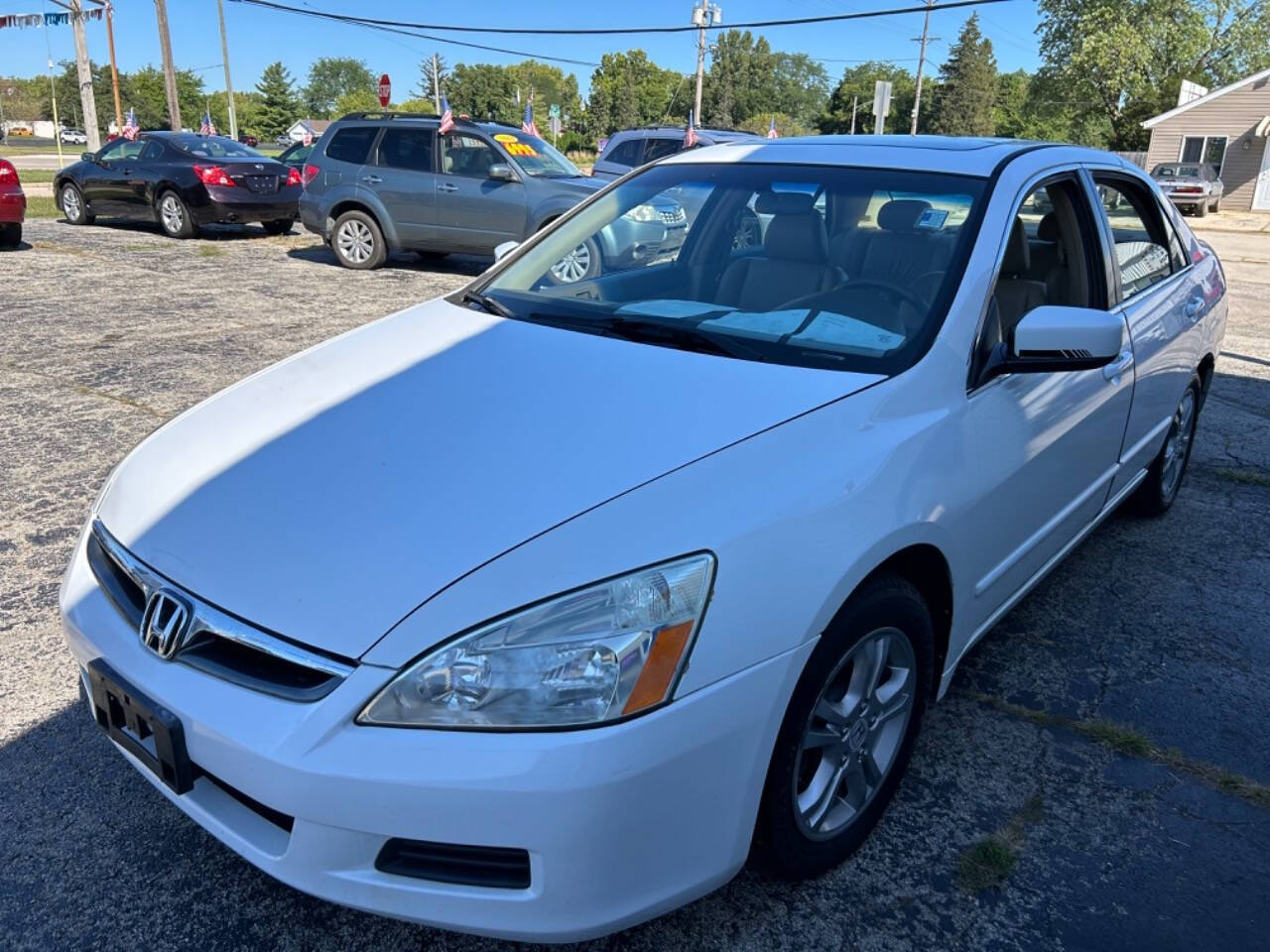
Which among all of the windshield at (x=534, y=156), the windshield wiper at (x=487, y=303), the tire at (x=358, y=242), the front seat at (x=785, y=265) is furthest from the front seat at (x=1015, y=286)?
the tire at (x=358, y=242)

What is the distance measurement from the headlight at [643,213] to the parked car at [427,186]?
774 cm

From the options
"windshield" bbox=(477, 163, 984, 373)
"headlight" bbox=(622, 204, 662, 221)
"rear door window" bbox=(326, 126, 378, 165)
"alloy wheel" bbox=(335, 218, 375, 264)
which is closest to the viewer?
"windshield" bbox=(477, 163, 984, 373)

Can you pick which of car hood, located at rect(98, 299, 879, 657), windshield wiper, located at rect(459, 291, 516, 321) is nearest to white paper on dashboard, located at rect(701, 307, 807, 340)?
car hood, located at rect(98, 299, 879, 657)

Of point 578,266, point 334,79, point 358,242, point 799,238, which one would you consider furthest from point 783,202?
point 334,79

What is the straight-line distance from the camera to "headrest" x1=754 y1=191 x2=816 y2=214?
3.01 metres

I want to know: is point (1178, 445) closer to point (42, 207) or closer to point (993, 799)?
point (993, 799)

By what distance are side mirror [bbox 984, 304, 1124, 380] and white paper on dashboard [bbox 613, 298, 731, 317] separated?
0.79m

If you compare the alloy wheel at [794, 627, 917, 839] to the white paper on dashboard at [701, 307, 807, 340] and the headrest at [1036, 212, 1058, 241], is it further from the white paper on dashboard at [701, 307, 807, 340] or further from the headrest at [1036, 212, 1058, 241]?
the headrest at [1036, 212, 1058, 241]

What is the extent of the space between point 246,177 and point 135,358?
25.4 feet

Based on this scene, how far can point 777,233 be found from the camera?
3.03m

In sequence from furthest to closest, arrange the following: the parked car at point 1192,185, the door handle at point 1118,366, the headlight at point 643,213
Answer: the parked car at point 1192,185 → the headlight at point 643,213 → the door handle at point 1118,366

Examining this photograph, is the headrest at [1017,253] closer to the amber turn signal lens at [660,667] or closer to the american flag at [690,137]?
the amber turn signal lens at [660,667]

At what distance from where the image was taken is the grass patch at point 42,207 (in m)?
16.8

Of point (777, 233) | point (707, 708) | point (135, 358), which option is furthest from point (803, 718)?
point (135, 358)
